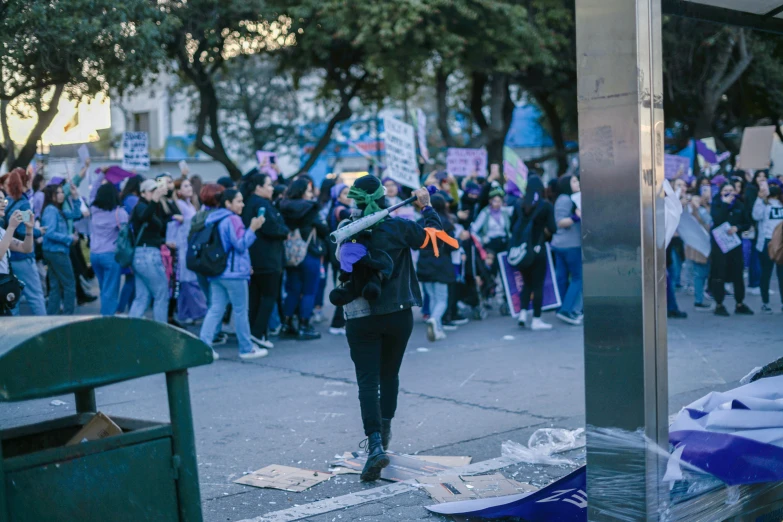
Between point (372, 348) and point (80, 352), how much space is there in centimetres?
295

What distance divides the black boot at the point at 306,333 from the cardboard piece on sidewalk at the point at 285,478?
539cm

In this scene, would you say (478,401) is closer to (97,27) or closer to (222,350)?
(222,350)

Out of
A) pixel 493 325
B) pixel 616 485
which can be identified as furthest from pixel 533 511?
pixel 493 325

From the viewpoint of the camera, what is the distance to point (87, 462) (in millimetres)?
2764

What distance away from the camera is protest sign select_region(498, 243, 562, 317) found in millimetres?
12164

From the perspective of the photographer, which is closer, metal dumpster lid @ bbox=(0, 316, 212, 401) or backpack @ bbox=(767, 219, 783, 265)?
metal dumpster lid @ bbox=(0, 316, 212, 401)

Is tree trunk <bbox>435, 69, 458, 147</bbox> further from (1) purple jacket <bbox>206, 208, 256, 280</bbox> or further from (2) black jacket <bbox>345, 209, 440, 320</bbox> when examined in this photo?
(2) black jacket <bbox>345, 209, 440, 320</bbox>

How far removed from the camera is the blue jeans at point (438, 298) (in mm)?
10836

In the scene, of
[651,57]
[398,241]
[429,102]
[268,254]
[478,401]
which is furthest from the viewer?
[429,102]

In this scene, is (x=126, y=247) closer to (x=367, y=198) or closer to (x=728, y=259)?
(x=367, y=198)

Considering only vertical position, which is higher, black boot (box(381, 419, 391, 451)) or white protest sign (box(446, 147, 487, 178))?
white protest sign (box(446, 147, 487, 178))

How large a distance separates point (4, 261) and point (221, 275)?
2282 millimetres

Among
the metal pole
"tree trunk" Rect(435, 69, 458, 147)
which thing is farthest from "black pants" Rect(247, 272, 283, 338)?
"tree trunk" Rect(435, 69, 458, 147)

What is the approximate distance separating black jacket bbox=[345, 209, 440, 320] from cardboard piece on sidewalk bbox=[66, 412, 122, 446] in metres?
2.47
